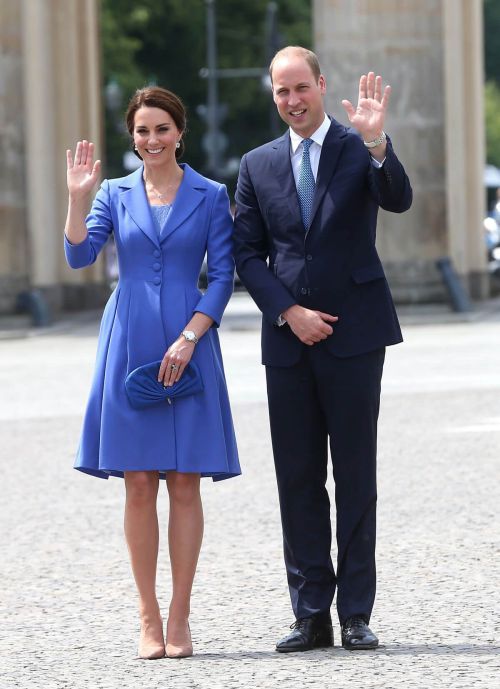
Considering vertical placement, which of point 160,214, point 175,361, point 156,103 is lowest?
point 175,361

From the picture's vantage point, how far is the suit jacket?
6.04 meters

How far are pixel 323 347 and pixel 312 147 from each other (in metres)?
0.65

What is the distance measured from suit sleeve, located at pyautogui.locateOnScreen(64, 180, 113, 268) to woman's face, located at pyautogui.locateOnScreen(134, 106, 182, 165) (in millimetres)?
193

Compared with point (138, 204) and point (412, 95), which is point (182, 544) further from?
point (412, 95)

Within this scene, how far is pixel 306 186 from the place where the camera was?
241 inches

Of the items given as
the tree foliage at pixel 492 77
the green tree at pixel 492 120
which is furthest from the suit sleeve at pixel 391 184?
the green tree at pixel 492 120

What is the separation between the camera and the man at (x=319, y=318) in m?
6.02

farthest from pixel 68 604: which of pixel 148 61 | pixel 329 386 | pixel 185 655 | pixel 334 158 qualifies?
pixel 148 61

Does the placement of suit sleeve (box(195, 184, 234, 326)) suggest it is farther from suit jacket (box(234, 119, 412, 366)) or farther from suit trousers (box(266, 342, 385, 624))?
suit trousers (box(266, 342, 385, 624))

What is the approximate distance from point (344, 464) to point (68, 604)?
4.67 ft

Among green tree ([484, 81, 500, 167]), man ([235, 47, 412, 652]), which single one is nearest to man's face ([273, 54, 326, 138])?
man ([235, 47, 412, 652])

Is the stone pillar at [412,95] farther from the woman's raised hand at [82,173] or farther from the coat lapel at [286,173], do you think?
the coat lapel at [286,173]

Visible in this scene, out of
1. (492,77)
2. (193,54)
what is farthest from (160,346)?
(492,77)

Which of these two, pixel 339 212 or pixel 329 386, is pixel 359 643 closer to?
pixel 329 386
